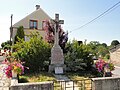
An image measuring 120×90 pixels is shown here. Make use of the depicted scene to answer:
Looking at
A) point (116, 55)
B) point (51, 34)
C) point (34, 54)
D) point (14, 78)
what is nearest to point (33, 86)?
point (14, 78)

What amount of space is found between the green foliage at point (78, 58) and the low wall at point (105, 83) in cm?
505

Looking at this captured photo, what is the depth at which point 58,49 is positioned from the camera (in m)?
12.3

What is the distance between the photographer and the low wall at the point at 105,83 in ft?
22.9

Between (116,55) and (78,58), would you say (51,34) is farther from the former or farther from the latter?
(116,55)

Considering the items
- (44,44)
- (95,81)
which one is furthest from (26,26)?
(95,81)

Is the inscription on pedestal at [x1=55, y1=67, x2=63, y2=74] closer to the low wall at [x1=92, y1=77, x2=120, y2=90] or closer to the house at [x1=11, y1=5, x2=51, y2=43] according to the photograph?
the low wall at [x1=92, y1=77, x2=120, y2=90]

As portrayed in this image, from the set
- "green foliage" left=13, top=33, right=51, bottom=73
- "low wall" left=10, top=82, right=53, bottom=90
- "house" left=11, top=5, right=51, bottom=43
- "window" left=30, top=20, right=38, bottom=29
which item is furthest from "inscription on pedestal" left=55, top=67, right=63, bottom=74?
"window" left=30, top=20, right=38, bottom=29

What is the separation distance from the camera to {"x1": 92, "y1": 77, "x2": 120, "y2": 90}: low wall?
6.98 meters

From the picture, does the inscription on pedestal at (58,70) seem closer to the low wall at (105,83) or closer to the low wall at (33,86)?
the low wall at (105,83)

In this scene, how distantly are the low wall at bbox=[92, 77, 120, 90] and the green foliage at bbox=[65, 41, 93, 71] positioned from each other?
16.6 ft

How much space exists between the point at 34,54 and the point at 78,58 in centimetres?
315

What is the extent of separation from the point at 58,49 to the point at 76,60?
4.85 feet

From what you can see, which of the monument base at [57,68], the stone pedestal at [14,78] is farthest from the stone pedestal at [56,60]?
the stone pedestal at [14,78]

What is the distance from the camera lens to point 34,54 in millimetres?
12039
